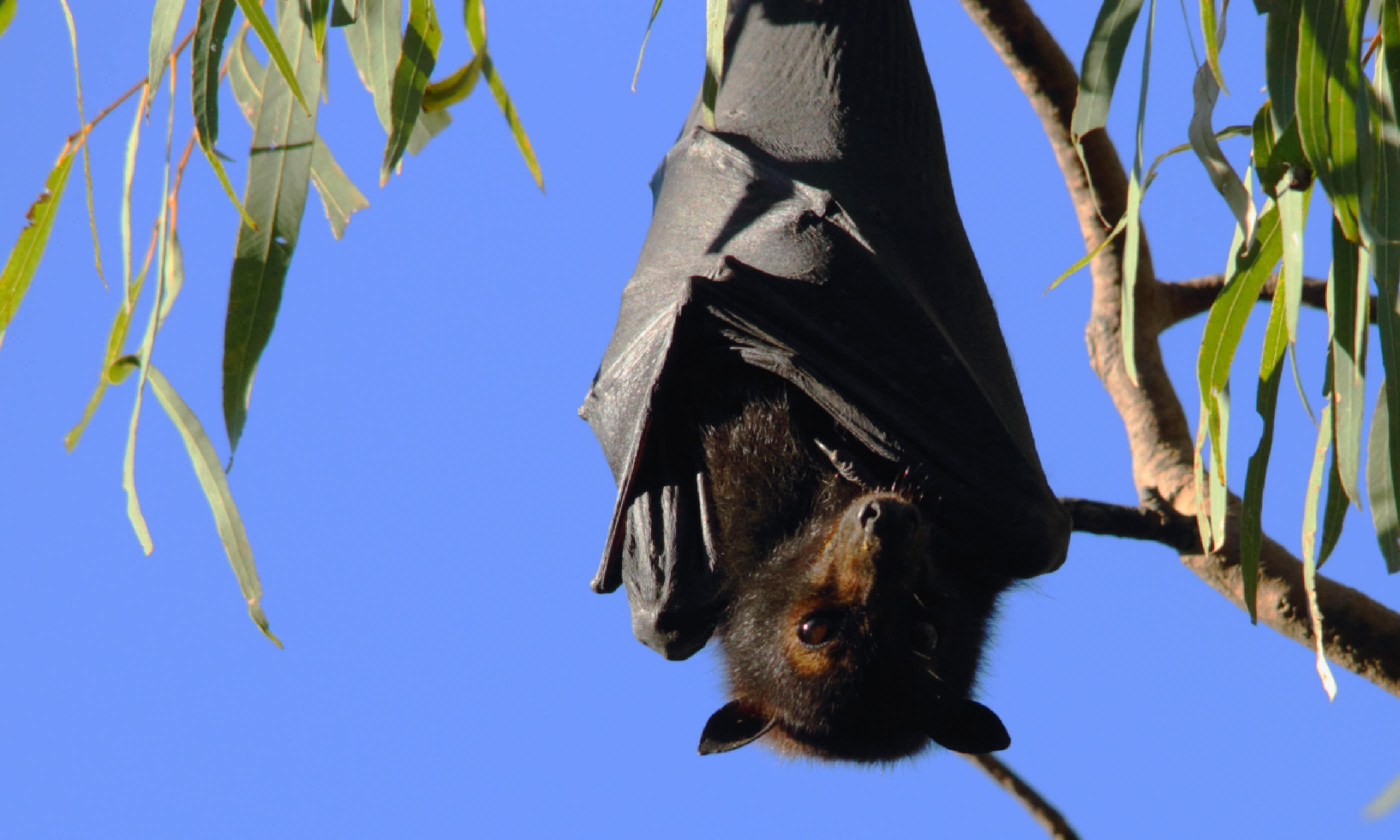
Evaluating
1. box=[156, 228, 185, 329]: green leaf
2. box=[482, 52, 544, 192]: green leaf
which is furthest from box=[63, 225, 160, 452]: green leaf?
box=[482, 52, 544, 192]: green leaf

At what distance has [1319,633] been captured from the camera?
80.1 inches

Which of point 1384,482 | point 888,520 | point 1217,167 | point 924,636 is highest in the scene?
point 1217,167

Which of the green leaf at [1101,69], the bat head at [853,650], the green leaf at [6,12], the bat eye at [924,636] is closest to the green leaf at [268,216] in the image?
the green leaf at [6,12]

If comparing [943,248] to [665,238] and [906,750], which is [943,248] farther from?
[906,750]

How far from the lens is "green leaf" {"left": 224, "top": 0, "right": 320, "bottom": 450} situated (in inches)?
95.1

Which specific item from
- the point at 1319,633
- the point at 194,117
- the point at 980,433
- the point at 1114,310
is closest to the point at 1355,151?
the point at 1319,633

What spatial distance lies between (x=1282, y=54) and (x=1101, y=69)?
325 mm

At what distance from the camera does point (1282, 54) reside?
2068mm

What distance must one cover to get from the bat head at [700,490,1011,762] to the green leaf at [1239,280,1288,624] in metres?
0.68

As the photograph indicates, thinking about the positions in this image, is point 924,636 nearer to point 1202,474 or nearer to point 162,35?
point 1202,474

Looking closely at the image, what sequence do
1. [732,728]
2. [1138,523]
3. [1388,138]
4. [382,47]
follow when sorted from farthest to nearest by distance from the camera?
[732,728] < [1138,523] < [382,47] < [1388,138]

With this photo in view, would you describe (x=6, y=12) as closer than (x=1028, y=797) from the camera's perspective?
Yes

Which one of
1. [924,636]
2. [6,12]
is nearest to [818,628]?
[924,636]

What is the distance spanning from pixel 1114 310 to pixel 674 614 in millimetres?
1296
